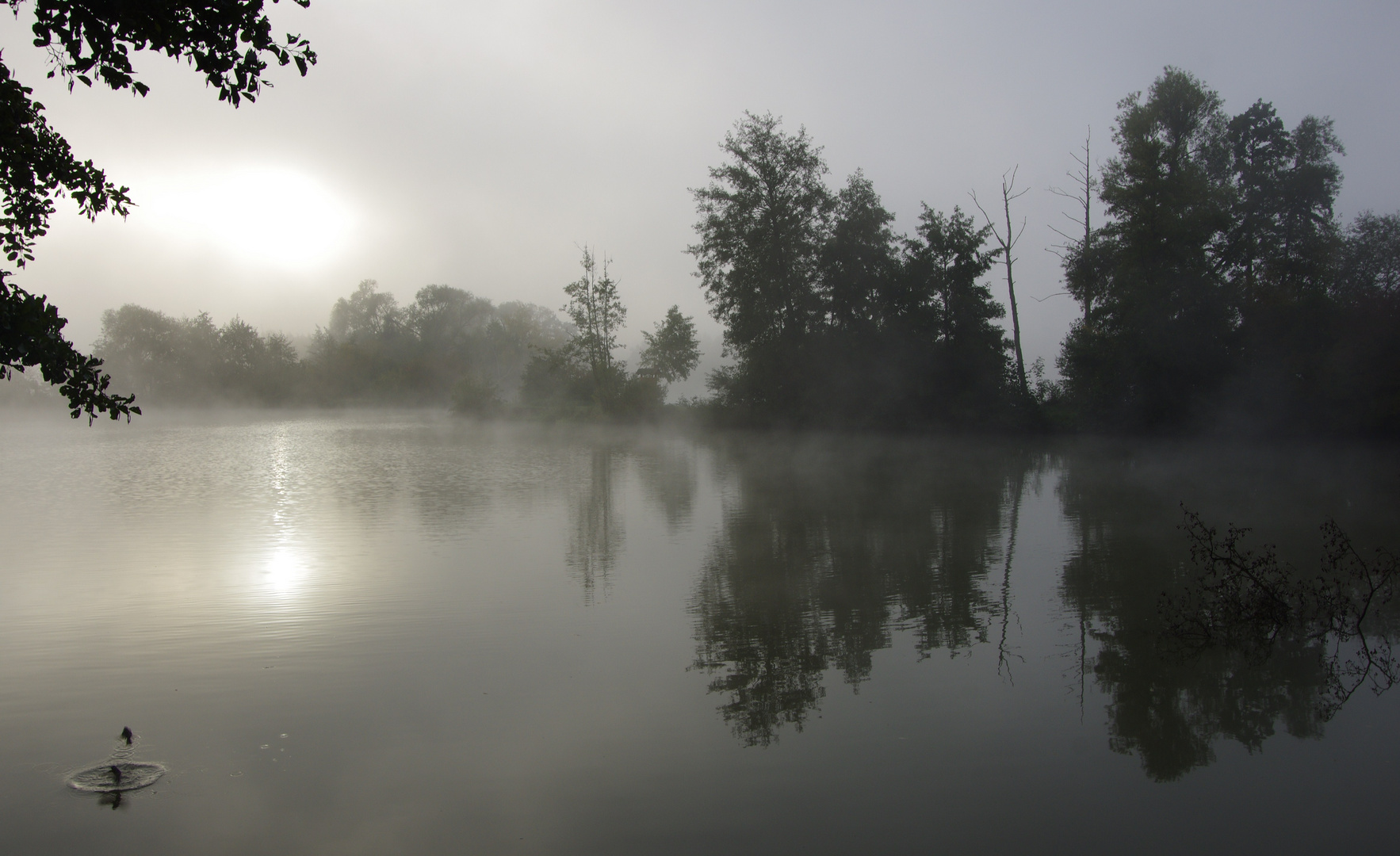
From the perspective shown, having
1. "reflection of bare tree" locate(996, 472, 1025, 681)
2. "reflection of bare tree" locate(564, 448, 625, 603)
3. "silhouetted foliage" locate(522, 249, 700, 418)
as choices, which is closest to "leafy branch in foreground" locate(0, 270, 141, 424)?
"reflection of bare tree" locate(564, 448, 625, 603)

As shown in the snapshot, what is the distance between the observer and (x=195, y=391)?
61656 mm

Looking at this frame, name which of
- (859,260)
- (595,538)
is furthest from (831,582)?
(859,260)

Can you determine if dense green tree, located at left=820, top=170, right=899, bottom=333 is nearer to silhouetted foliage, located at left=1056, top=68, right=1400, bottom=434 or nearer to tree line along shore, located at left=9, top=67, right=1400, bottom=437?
tree line along shore, located at left=9, top=67, right=1400, bottom=437

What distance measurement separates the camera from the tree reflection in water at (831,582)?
5727 mm

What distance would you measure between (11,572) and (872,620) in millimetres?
8790

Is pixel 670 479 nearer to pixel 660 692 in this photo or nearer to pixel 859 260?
pixel 660 692

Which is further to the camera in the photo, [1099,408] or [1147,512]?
[1099,408]

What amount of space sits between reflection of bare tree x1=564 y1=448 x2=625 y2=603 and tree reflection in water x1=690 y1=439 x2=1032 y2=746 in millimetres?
1085

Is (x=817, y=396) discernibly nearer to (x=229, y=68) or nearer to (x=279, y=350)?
(x=229, y=68)

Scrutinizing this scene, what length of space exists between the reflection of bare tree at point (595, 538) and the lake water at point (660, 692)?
7 cm

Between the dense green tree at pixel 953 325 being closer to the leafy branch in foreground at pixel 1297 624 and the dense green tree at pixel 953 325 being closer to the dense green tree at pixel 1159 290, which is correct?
the dense green tree at pixel 1159 290

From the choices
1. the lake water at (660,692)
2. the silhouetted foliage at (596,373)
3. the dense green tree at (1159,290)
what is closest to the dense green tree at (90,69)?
the lake water at (660,692)

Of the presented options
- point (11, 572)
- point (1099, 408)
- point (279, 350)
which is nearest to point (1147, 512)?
point (11, 572)

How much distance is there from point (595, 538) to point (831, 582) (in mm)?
3769
